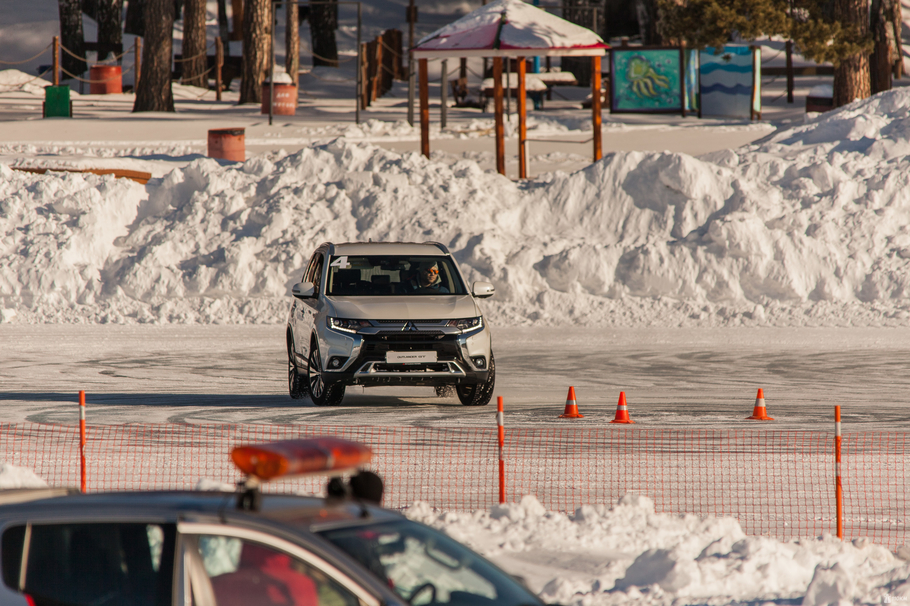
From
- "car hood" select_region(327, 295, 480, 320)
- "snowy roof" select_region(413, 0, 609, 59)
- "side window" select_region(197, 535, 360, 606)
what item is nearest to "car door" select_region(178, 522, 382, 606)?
"side window" select_region(197, 535, 360, 606)

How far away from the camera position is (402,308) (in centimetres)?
1189

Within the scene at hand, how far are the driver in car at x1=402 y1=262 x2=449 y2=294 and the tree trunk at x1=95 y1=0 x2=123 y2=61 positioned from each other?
35915 mm

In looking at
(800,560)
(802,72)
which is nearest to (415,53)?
(800,560)

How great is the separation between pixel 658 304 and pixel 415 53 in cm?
727

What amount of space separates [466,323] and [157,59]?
23771mm

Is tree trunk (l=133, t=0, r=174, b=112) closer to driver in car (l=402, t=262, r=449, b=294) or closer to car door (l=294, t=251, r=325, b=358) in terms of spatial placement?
car door (l=294, t=251, r=325, b=358)

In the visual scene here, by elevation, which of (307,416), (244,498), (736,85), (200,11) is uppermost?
(200,11)

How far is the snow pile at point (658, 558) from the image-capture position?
6016 mm

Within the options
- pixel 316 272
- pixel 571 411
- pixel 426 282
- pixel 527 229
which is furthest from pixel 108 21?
pixel 571 411

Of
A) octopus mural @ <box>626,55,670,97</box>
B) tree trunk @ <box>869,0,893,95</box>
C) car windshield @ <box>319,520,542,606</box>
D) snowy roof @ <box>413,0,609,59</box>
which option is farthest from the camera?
octopus mural @ <box>626,55,670,97</box>

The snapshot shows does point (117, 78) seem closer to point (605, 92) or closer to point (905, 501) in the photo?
point (605, 92)

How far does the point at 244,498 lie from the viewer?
352 centimetres

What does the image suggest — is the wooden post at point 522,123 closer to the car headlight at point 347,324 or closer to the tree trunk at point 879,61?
the tree trunk at point 879,61

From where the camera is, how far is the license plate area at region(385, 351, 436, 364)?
11.6 meters
